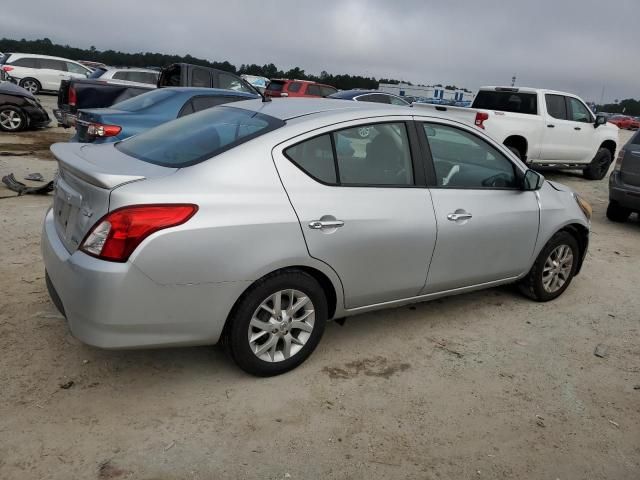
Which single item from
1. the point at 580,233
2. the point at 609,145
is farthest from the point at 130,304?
the point at 609,145

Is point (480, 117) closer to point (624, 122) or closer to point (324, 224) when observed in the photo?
point (324, 224)

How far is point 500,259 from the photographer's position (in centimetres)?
414

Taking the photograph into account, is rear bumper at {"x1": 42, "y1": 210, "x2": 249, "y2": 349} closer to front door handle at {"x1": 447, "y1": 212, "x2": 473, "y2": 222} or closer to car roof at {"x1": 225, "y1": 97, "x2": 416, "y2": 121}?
car roof at {"x1": 225, "y1": 97, "x2": 416, "y2": 121}

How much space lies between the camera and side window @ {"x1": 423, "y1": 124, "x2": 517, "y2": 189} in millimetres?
3779

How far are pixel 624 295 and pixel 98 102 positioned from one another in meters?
9.04

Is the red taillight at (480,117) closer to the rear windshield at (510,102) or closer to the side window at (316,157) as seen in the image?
the rear windshield at (510,102)

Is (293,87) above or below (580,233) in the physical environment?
above

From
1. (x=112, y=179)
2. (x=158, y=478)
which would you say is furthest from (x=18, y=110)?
(x=158, y=478)

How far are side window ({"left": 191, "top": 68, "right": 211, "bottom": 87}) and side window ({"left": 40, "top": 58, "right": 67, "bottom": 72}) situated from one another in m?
15.4

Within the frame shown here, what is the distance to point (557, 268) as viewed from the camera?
15.4 ft

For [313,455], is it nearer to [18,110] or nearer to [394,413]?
[394,413]

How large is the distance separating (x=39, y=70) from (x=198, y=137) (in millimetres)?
23697

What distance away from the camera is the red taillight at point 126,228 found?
260 centimetres

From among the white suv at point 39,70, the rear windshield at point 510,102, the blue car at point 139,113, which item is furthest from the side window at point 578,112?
the white suv at point 39,70
